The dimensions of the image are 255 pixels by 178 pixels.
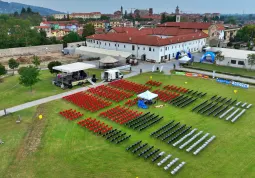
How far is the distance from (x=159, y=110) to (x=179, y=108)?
2.10 metres

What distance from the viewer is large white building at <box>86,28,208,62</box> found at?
4169 centimetres

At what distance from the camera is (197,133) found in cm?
1723

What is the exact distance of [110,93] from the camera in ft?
85.3

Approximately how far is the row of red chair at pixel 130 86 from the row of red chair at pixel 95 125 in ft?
28.8

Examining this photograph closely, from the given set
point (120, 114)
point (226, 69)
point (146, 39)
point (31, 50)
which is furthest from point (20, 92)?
point (31, 50)

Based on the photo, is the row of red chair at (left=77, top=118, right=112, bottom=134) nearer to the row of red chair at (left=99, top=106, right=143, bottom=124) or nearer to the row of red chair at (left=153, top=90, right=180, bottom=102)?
the row of red chair at (left=99, top=106, right=143, bottom=124)

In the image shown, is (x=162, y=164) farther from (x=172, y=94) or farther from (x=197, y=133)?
(x=172, y=94)

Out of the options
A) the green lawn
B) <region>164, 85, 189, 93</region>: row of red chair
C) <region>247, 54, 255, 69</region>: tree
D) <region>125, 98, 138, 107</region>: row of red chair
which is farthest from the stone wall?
<region>247, 54, 255, 69</region>: tree

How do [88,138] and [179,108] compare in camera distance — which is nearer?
[88,138]

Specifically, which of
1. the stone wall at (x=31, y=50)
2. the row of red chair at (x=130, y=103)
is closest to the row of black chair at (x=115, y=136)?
the row of red chair at (x=130, y=103)

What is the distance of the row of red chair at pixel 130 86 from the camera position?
2703 cm

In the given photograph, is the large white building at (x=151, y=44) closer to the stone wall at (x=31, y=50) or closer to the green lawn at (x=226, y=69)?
the green lawn at (x=226, y=69)

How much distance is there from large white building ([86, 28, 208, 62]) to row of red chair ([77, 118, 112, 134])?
998 inches

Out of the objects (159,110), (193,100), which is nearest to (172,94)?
(193,100)
